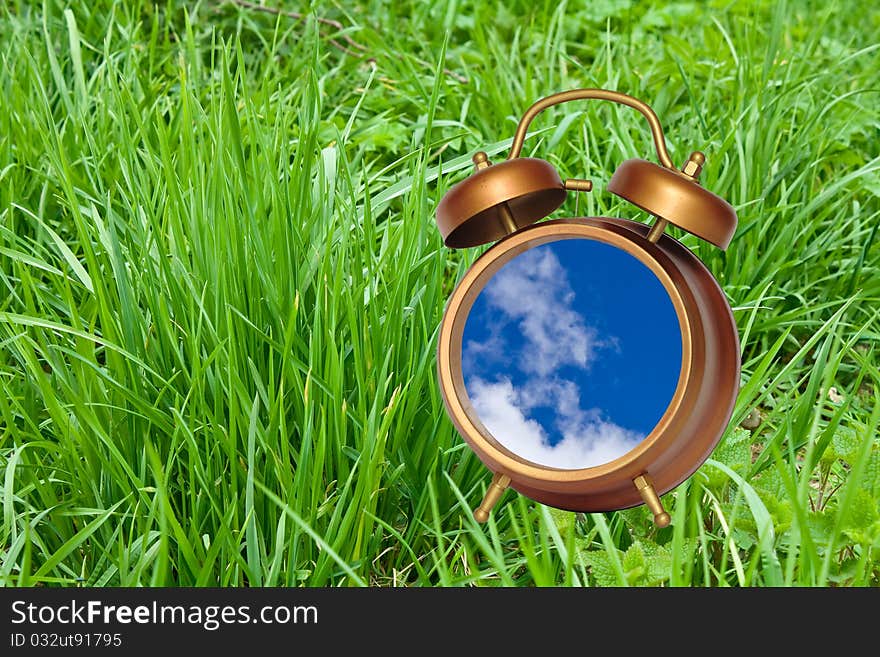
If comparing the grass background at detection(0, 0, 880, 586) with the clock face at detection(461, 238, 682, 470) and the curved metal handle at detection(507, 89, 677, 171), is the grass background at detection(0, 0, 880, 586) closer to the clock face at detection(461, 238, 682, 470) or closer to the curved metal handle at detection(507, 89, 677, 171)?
the clock face at detection(461, 238, 682, 470)

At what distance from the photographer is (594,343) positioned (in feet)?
3.52

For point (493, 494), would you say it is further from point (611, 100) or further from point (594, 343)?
point (611, 100)

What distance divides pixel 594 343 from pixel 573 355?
3 cm

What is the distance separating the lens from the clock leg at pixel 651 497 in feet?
3.49

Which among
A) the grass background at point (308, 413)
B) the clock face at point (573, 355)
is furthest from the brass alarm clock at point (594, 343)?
the grass background at point (308, 413)

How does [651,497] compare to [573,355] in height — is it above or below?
below

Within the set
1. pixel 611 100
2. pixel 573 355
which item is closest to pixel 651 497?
pixel 573 355

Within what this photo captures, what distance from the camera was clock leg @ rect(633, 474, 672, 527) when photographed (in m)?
1.06

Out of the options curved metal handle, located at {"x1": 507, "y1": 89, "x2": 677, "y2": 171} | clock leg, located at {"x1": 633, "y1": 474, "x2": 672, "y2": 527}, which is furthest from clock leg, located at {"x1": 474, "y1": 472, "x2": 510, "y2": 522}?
curved metal handle, located at {"x1": 507, "y1": 89, "x2": 677, "y2": 171}

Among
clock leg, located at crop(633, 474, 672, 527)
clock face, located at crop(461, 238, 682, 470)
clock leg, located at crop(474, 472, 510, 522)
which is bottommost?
clock leg, located at crop(633, 474, 672, 527)

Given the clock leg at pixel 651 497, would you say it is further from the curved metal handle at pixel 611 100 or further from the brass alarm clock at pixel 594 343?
the curved metal handle at pixel 611 100

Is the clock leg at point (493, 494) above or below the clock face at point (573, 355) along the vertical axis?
below

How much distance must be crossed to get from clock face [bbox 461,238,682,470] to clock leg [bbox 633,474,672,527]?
37 millimetres

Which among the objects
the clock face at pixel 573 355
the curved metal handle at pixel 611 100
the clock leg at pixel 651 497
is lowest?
the clock leg at pixel 651 497
